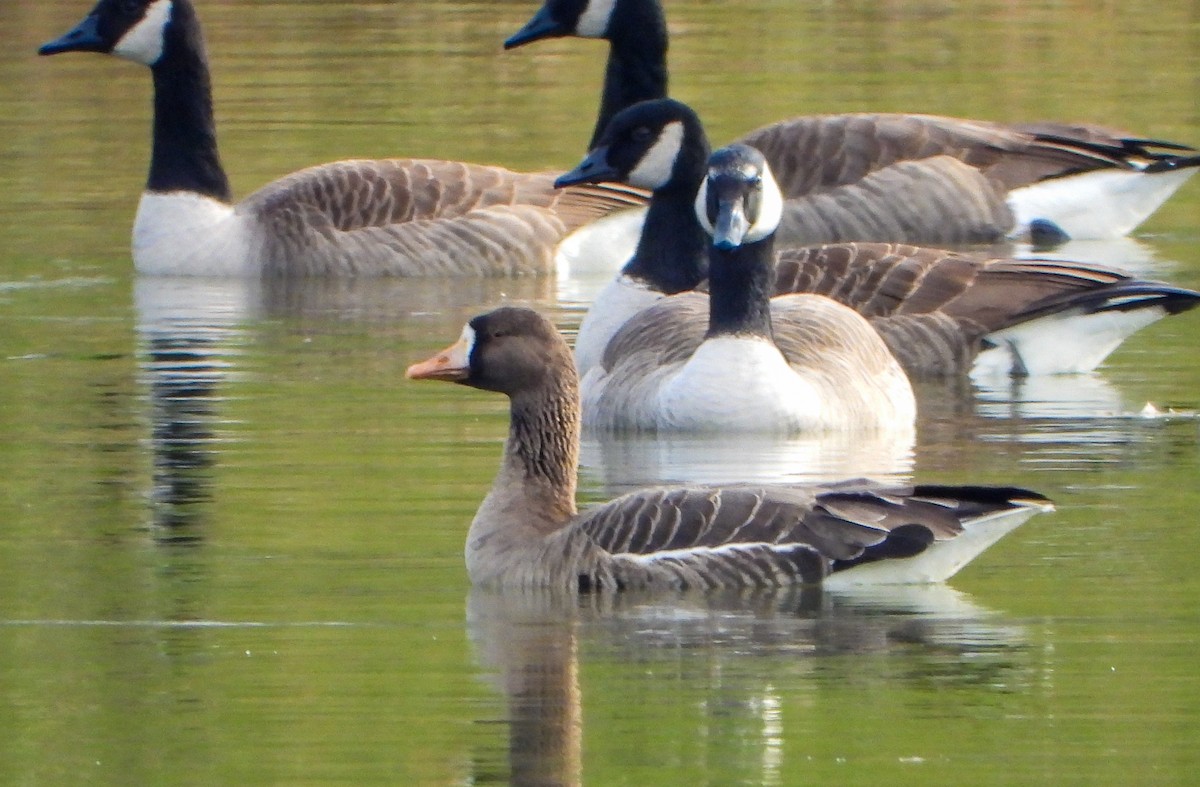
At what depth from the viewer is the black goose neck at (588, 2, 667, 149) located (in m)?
19.7

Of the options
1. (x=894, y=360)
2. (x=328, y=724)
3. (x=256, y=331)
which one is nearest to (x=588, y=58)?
(x=256, y=331)

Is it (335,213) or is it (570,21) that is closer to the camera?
(335,213)

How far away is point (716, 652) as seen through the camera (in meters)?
8.55

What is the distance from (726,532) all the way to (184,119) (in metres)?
10.7

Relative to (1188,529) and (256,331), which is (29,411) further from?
(1188,529)

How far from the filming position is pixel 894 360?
43.3ft

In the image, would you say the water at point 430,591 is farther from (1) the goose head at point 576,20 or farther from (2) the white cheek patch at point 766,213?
(1) the goose head at point 576,20

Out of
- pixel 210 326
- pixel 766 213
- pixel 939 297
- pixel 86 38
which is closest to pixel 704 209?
pixel 766 213

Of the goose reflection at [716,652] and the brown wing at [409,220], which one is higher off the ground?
the brown wing at [409,220]

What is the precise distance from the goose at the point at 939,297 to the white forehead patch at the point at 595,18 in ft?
17.0

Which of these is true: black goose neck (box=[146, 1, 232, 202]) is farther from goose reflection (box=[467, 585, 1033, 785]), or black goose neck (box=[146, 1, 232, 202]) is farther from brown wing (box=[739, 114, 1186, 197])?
goose reflection (box=[467, 585, 1033, 785])

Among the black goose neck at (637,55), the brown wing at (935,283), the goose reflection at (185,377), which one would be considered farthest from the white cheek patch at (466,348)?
the black goose neck at (637,55)

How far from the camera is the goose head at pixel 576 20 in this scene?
19859mm

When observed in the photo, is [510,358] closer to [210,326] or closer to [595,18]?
[210,326]
